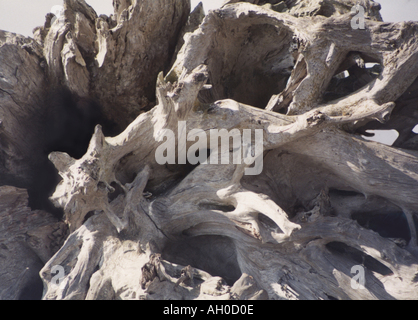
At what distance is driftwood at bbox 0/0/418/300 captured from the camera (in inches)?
140

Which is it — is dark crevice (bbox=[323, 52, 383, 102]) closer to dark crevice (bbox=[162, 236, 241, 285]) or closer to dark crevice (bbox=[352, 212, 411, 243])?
dark crevice (bbox=[352, 212, 411, 243])

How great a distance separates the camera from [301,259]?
383 cm

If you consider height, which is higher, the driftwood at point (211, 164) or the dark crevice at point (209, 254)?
the driftwood at point (211, 164)

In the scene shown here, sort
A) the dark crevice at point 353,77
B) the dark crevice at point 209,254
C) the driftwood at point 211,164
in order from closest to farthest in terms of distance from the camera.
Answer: the driftwood at point 211,164
the dark crevice at point 209,254
the dark crevice at point 353,77

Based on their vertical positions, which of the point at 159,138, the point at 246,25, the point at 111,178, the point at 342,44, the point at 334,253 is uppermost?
the point at 246,25

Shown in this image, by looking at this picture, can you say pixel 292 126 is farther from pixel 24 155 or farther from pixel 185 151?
pixel 24 155

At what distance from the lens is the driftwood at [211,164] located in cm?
356

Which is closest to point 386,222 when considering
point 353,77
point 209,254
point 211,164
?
point 353,77

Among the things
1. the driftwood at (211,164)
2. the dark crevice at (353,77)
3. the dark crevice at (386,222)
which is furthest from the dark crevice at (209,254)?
the dark crevice at (353,77)

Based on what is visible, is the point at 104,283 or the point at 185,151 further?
the point at 185,151

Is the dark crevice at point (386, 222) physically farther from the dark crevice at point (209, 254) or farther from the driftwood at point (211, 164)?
the dark crevice at point (209, 254)

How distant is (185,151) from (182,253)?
1.49m

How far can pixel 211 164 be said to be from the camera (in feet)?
13.2
